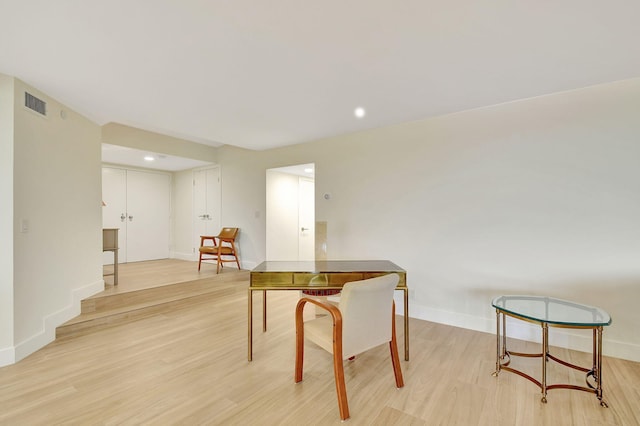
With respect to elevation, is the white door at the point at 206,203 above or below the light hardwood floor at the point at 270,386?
above

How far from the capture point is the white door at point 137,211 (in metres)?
5.62

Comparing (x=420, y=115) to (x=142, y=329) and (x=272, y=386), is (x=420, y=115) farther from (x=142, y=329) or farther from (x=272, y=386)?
(x=142, y=329)

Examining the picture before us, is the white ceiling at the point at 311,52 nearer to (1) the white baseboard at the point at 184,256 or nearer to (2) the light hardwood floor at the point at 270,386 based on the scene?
(2) the light hardwood floor at the point at 270,386

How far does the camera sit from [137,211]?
600cm

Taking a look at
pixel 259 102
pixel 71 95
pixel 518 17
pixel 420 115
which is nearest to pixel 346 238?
pixel 420 115

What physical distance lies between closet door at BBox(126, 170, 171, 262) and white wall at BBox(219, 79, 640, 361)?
425cm

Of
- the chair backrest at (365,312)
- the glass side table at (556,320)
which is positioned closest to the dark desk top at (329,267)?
the chair backrest at (365,312)

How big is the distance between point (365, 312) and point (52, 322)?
9.88 feet

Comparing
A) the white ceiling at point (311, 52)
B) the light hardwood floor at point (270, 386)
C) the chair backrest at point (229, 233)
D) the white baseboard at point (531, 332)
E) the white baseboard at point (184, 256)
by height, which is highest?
the white ceiling at point (311, 52)

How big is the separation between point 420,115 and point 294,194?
3.07 metres

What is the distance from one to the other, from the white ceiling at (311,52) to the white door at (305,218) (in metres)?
2.99

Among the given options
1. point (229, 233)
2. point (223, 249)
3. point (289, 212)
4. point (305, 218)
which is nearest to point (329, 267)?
point (223, 249)

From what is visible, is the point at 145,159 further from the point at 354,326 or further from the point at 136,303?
the point at 354,326

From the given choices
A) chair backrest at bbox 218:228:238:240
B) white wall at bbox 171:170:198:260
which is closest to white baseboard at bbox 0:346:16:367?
chair backrest at bbox 218:228:238:240
